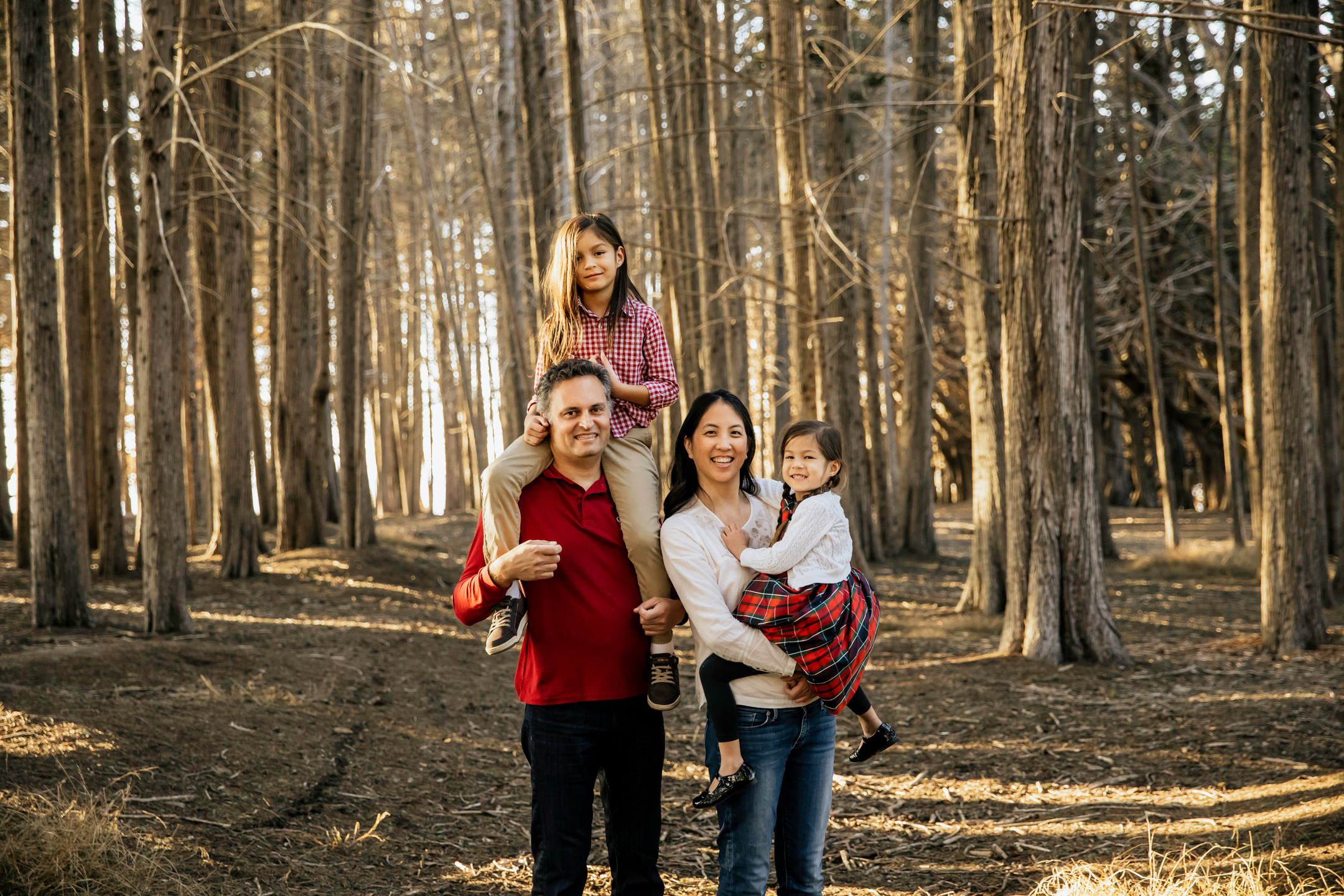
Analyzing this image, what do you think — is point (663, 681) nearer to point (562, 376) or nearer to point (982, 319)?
point (562, 376)

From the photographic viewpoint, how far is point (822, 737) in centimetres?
287

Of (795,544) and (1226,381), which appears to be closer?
(795,544)

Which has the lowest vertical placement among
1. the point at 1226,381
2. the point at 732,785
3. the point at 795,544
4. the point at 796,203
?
the point at 732,785

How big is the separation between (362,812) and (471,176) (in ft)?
81.3

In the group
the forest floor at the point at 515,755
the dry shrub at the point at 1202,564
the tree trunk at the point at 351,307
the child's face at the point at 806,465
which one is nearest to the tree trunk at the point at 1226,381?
the dry shrub at the point at 1202,564

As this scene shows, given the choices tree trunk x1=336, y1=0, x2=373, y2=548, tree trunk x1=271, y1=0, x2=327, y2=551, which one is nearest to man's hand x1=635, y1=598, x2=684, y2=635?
tree trunk x1=336, y1=0, x2=373, y2=548

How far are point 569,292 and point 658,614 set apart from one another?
3.83 ft

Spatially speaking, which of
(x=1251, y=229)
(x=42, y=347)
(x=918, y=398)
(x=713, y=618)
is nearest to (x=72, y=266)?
(x=42, y=347)

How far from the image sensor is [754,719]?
2764 mm

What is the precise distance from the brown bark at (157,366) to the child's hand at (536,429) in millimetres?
5605

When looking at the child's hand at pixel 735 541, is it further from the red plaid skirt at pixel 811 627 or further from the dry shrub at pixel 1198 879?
the dry shrub at pixel 1198 879

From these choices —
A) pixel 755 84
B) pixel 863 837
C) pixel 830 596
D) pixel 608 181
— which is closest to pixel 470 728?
pixel 863 837

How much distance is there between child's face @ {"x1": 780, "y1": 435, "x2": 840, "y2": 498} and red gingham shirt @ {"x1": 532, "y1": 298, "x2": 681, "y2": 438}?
1.66 feet

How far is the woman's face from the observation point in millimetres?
2885
